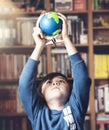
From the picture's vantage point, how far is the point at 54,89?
1.66 metres

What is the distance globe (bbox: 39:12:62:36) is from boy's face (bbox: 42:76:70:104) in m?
0.23

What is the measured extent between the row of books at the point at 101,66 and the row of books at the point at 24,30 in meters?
0.19

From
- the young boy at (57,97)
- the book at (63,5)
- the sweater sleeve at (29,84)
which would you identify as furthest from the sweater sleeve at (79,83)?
the book at (63,5)

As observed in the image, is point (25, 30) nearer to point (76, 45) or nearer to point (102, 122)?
point (76, 45)

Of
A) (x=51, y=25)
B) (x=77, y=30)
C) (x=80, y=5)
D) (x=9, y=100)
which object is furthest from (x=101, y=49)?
(x=51, y=25)

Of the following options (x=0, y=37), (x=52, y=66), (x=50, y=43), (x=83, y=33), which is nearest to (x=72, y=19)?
(x=83, y=33)

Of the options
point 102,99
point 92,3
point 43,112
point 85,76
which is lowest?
point 102,99

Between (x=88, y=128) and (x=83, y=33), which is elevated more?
(x=83, y=33)

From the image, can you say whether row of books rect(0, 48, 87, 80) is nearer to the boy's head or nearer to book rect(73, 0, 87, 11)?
book rect(73, 0, 87, 11)

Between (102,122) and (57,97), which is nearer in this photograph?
(57,97)

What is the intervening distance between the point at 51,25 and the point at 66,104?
41cm

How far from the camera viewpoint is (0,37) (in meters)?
2.91

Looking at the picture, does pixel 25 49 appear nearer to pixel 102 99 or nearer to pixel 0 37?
pixel 0 37

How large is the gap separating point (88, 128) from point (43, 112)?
4.60 feet
